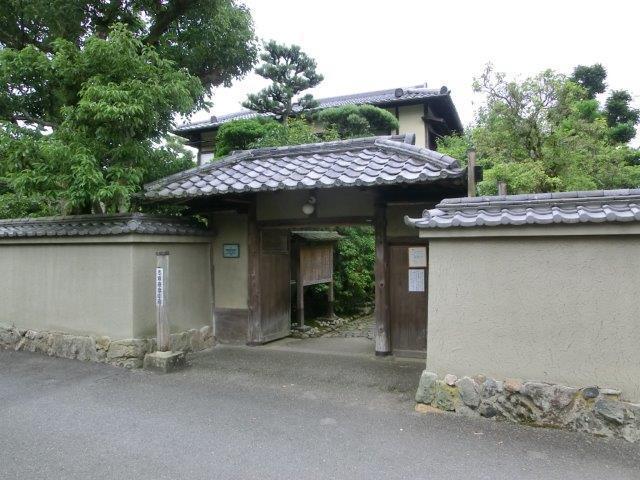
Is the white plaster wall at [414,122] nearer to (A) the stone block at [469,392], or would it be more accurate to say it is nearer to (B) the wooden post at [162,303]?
(B) the wooden post at [162,303]

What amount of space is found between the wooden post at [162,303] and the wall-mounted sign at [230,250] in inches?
74.5

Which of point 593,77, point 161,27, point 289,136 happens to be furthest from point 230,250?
point 593,77

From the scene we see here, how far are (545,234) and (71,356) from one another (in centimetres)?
758

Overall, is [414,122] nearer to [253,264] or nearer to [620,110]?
[620,110]

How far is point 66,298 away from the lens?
8.13 meters

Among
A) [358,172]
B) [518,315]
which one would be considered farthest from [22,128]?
[518,315]

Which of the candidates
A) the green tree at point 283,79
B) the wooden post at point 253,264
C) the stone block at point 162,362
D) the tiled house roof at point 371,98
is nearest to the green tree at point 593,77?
the tiled house roof at point 371,98

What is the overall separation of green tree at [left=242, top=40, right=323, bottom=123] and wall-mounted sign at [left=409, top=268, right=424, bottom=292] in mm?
8770

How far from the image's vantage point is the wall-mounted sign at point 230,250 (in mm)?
9023

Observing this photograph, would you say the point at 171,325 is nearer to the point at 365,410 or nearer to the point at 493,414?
the point at 365,410

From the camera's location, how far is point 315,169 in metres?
7.76

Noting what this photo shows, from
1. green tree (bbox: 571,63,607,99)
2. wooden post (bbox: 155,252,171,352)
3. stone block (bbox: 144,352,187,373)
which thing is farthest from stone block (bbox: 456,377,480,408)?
green tree (bbox: 571,63,607,99)

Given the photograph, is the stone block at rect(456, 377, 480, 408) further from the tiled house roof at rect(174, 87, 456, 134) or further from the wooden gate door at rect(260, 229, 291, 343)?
the tiled house roof at rect(174, 87, 456, 134)

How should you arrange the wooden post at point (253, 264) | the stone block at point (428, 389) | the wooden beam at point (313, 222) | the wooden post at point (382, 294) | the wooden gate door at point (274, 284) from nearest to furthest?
the stone block at point (428, 389), the wooden post at point (382, 294), the wooden beam at point (313, 222), the wooden post at point (253, 264), the wooden gate door at point (274, 284)
